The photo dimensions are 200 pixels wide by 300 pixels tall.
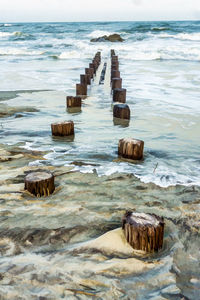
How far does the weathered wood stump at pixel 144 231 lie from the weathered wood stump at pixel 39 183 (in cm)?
98

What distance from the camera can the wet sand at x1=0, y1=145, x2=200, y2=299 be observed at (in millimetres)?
1814

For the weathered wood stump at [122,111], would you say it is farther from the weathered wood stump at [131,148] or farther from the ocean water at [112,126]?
the weathered wood stump at [131,148]

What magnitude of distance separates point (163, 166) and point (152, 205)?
3.55ft

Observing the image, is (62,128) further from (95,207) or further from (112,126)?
(95,207)

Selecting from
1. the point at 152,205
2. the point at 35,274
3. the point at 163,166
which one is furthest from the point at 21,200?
the point at 163,166

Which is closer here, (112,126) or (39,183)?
(39,183)

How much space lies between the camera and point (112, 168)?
3.63 meters

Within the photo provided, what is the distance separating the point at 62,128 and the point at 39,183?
203cm

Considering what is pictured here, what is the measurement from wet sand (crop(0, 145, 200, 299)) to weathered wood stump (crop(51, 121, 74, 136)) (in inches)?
60.2

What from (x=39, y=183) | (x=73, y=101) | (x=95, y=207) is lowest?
(x=95, y=207)

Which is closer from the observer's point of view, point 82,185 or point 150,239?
point 150,239

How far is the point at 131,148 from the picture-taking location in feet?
12.4

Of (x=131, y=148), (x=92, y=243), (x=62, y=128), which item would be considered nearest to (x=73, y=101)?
(x=62, y=128)

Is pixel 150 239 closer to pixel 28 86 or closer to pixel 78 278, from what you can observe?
pixel 78 278
